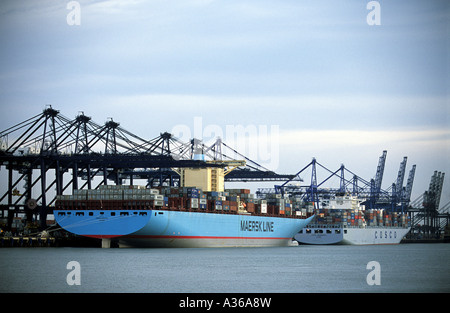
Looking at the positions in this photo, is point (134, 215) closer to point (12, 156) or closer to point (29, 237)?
point (29, 237)

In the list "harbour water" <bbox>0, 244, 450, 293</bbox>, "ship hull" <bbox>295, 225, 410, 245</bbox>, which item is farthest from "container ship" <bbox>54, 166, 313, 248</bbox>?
"ship hull" <bbox>295, 225, 410, 245</bbox>

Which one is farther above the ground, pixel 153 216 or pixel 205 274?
pixel 153 216

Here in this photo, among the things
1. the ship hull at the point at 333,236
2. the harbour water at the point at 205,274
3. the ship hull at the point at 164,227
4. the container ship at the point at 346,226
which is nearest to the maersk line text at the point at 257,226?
the ship hull at the point at 164,227

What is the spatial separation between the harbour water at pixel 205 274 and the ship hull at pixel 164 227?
8332 millimetres

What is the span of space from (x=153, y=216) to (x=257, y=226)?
65.6 feet

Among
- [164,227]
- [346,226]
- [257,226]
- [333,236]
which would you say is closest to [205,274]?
[164,227]

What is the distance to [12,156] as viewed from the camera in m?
78.4

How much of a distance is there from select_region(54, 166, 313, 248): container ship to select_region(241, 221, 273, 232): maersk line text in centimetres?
71

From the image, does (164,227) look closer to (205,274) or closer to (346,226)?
(205,274)

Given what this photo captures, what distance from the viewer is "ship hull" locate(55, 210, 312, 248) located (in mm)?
65125

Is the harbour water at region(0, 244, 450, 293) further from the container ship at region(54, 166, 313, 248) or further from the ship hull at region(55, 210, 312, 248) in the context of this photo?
the container ship at region(54, 166, 313, 248)

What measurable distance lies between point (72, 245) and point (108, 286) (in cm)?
4035

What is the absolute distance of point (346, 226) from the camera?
104062 millimetres
